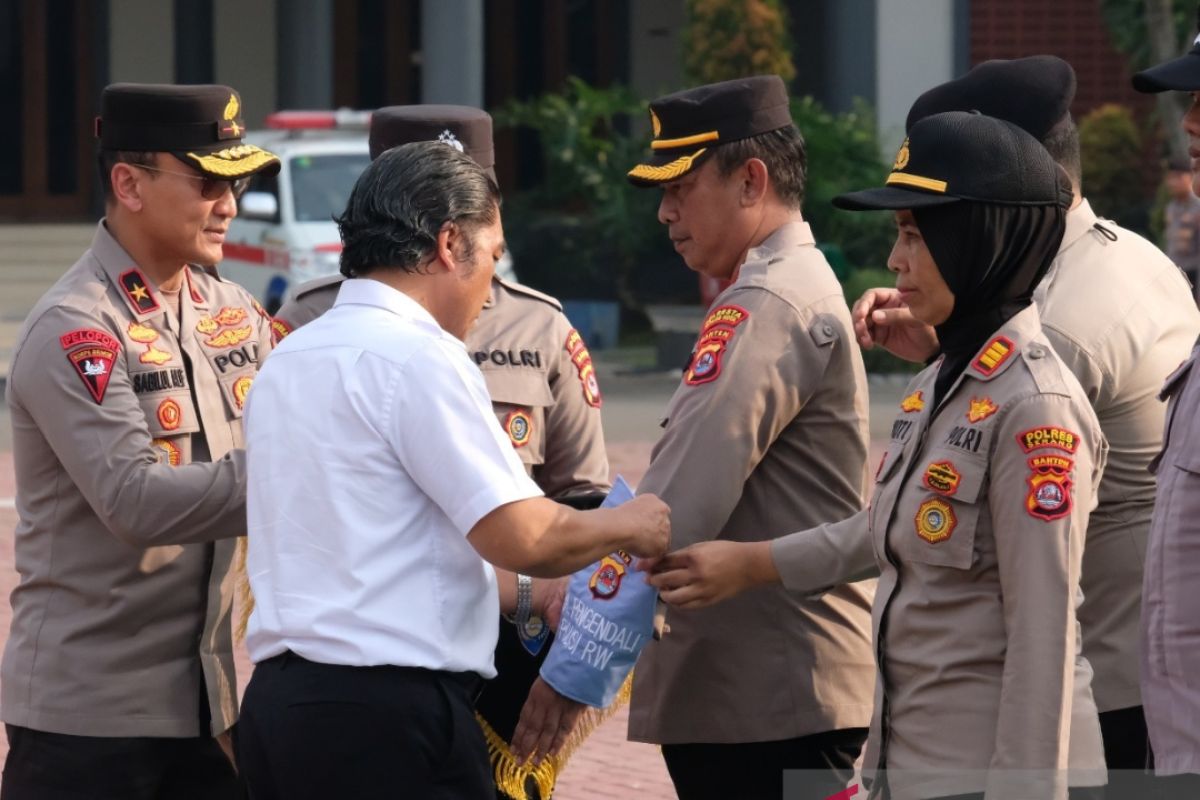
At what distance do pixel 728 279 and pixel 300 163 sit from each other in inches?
464

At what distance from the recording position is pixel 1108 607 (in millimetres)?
3453

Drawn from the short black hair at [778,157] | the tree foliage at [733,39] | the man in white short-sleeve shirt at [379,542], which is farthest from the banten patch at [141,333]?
the tree foliage at [733,39]

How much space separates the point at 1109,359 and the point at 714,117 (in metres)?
0.88

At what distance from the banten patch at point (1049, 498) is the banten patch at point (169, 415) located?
1.64 metres

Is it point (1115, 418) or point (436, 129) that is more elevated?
point (436, 129)

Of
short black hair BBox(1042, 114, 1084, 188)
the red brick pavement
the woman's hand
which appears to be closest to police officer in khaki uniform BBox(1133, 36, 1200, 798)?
short black hair BBox(1042, 114, 1084, 188)

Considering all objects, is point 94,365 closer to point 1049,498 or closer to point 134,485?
point 134,485

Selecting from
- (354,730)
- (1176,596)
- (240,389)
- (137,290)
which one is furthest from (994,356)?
(137,290)

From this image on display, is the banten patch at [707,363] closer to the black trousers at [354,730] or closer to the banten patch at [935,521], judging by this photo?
the banten patch at [935,521]

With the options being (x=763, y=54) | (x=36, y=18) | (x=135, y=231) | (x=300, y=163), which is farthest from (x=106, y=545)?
(x=36, y=18)

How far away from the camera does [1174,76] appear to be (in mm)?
2994

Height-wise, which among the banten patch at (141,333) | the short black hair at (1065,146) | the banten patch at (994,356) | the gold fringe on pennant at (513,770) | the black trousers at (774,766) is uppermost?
the short black hair at (1065,146)

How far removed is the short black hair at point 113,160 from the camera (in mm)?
3695

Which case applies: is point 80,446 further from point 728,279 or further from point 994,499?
point 994,499
